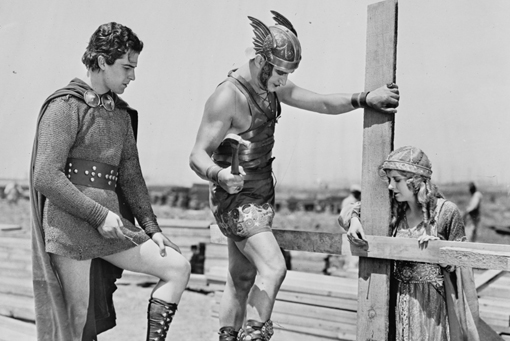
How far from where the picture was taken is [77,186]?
3.17 meters

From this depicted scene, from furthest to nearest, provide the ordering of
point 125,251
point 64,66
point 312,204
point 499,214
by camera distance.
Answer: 1. point 312,204
2. point 499,214
3. point 64,66
4. point 125,251

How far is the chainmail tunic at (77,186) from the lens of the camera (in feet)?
9.90

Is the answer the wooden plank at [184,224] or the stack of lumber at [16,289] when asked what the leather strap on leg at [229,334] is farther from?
the wooden plank at [184,224]

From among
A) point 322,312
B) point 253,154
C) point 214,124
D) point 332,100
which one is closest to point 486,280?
point 322,312

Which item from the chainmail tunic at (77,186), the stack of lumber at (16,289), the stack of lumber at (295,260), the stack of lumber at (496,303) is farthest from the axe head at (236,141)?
the stack of lumber at (295,260)

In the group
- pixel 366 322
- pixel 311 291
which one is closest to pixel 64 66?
pixel 311 291

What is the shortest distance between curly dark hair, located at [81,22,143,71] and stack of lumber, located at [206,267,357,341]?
3332mm

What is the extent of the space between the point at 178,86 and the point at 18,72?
153 centimetres

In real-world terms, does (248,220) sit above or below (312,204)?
below

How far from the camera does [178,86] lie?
696cm

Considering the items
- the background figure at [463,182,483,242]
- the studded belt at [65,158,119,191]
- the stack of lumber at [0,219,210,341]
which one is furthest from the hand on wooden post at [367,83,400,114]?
the background figure at [463,182,483,242]

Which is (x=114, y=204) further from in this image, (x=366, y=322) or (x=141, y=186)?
(x=366, y=322)

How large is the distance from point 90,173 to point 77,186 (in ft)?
0.28

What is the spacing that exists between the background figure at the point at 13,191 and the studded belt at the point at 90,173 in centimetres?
727
